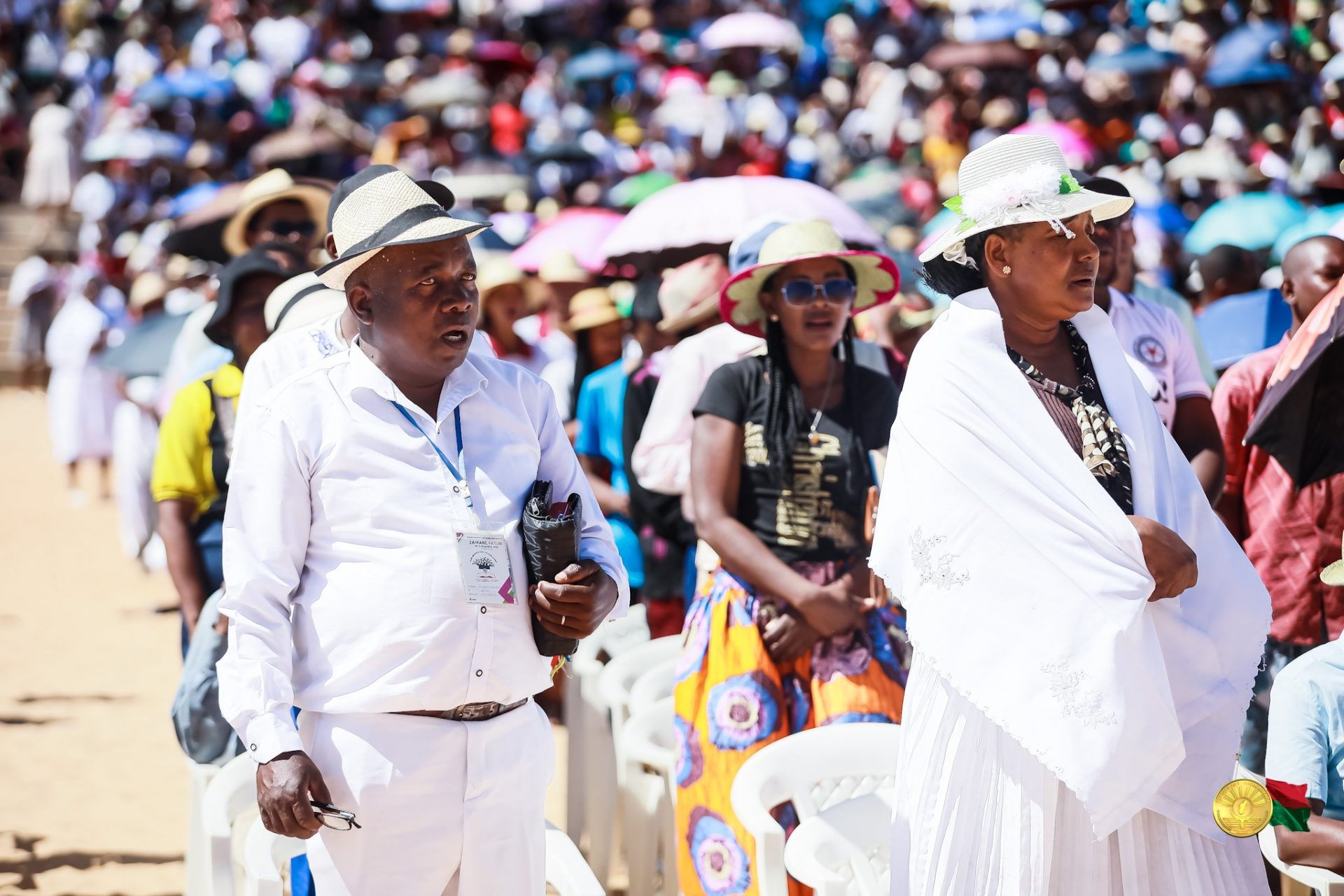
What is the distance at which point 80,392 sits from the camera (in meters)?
14.7

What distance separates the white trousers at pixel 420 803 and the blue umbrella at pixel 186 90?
19.3 meters

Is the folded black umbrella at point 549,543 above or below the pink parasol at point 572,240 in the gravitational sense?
below

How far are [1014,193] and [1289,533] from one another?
2.11m

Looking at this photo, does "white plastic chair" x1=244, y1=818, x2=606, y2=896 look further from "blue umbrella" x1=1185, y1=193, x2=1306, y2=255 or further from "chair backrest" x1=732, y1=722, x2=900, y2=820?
"blue umbrella" x1=1185, y1=193, x2=1306, y2=255

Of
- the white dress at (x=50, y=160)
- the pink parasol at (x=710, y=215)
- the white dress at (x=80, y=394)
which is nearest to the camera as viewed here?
the pink parasol at (x=710, y=215)

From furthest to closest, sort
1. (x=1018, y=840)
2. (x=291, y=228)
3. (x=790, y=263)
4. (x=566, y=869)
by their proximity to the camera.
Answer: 1. (x=291, y=228)
2. (x=790, y=263)
3. (x=566, y=869)
4. (x=1018, y=840)

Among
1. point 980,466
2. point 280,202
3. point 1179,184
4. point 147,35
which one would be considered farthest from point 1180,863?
point 147,35

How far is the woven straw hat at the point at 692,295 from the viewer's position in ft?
20.0

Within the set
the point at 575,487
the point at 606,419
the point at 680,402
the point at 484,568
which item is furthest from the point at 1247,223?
the point at 484,568

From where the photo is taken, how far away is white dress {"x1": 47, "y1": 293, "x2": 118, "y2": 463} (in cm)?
1477

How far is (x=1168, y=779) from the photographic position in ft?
9.81

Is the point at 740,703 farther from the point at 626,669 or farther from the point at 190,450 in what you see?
the point at 190,450

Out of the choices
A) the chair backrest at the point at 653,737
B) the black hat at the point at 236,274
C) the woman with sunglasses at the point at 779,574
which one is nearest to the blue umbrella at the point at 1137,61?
the woman with sunglasses at the point at 779,574

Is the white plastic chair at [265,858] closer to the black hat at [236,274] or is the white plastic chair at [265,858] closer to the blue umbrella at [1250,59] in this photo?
the black hat at [236,274]
